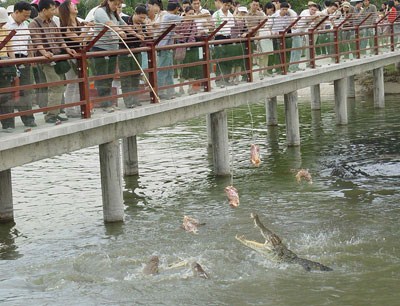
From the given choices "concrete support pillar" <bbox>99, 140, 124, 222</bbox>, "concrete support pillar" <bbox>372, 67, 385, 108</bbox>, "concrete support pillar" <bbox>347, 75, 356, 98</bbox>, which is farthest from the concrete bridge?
"concrete support pillar" <bbox>347, 75, 356, 98</bbox>

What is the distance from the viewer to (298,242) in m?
12.6

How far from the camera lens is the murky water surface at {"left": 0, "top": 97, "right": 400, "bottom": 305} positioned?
35.0ft

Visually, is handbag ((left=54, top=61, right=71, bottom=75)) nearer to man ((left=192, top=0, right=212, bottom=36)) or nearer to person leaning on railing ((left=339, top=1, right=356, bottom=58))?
man ((left=192, top=0, right=212, bottom=36))

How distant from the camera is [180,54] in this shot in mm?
15805

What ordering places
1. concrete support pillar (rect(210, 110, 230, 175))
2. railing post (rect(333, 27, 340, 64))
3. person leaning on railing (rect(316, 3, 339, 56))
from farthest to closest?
railing post (rect(333, 27, 340, 64)) → person leaning on railing (rect(316, 3, 339, 56)) → concrete support pillar (rect(210, 110, 230, 175))

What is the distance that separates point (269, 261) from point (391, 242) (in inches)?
77.5

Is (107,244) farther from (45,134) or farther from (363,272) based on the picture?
(363,272)

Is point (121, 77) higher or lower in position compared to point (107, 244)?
higher

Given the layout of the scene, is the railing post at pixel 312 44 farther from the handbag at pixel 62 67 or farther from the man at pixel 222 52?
the handbag at pixel 62 67

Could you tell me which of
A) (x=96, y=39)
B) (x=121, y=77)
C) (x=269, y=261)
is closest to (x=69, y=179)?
(x=121, y=77)

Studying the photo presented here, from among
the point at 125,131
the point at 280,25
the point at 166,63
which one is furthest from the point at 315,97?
the point at 125,131

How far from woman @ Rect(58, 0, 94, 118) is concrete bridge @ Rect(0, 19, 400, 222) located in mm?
291

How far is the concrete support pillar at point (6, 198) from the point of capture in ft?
47.7

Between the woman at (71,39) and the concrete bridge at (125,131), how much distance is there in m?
0.29
